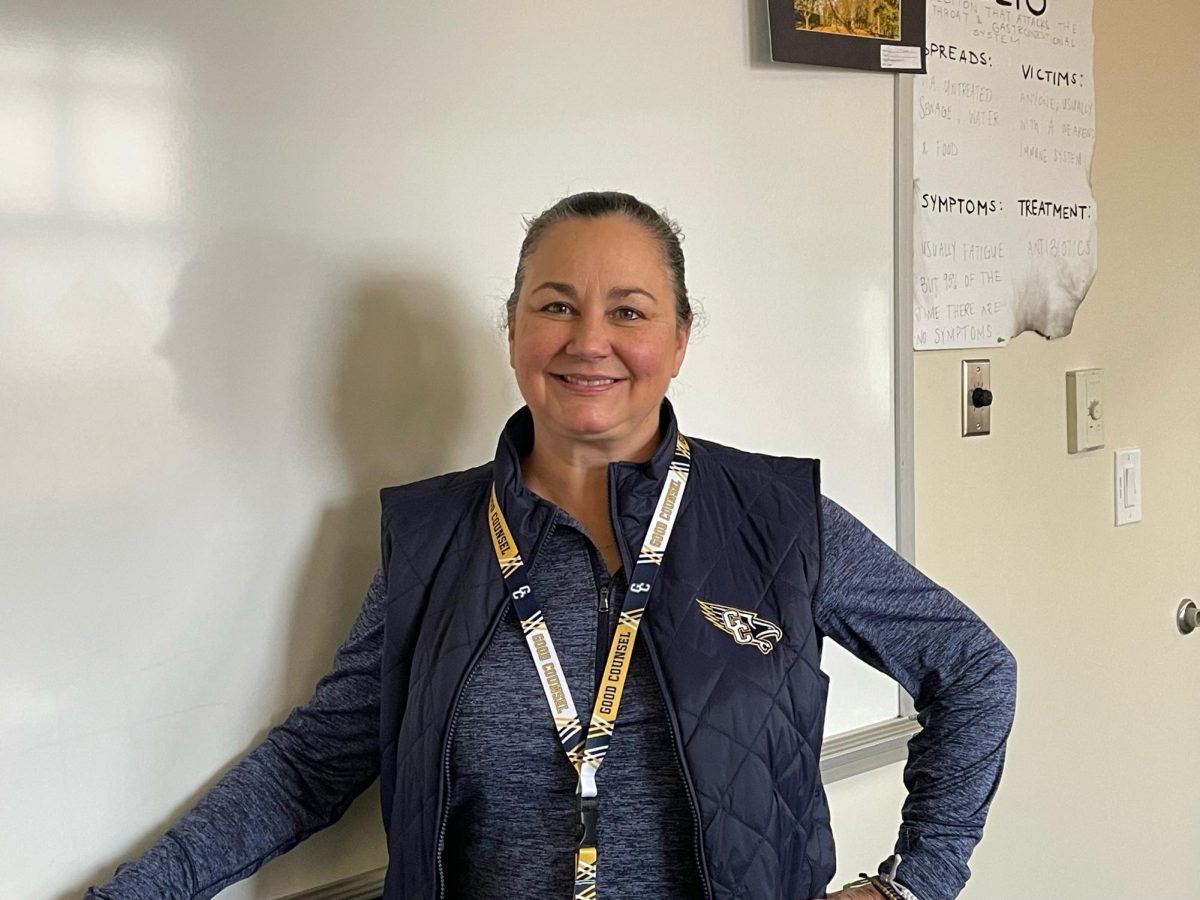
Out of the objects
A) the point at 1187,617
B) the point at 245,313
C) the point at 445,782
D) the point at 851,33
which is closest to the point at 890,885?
the point at 445,782

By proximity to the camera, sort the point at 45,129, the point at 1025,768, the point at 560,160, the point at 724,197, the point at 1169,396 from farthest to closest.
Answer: the point at 1169,396 < the point at 1025,768 < the point at 724,197 < the point at 560,160 < the point at 45,129

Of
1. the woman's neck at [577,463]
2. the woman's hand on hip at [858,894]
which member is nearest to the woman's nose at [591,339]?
the woman's neck at [577,463]

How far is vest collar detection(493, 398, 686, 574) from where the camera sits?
3.98 ft

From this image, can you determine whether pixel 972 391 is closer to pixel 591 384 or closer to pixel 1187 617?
pixel 1187 617

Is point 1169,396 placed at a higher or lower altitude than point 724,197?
lower

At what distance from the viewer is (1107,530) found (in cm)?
222

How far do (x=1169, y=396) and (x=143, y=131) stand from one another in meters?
1.97

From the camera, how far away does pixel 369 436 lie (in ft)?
4.37

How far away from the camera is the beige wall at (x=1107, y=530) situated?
2004 mm

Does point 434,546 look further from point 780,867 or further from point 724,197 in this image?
point 724,197

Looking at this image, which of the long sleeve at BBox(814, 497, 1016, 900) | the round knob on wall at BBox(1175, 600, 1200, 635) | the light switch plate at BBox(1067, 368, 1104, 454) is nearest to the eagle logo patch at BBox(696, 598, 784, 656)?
the long sleeve at BBox(814, 497, 1016, 900)

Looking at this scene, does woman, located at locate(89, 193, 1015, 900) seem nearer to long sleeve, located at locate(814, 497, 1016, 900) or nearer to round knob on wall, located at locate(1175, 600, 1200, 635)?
long sleeve, located at locate(814, 497, 1016, 900)

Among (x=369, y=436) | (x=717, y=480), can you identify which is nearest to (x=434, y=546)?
(x=369, y=436)

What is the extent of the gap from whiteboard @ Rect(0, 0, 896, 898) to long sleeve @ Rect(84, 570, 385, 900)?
46 mm
